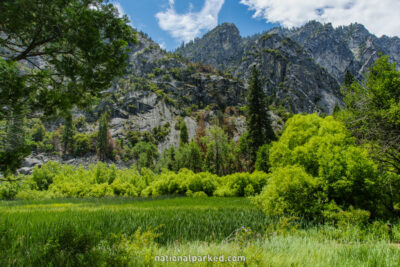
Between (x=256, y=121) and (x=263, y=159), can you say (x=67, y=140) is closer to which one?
(x=256, y=121)

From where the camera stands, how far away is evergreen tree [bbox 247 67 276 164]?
1299 inches

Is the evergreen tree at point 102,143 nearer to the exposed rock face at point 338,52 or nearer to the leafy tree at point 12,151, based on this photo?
the leafy tree at point 12,151

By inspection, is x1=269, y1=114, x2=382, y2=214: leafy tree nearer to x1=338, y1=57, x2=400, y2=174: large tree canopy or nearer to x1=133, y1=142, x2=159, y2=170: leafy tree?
x1=338, y1=57, x2=400, y2=174: large tree canopy

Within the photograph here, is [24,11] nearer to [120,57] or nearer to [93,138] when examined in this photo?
[120,57]

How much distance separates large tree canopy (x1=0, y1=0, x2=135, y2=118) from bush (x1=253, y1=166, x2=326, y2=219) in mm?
7531

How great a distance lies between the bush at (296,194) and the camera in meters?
8.00

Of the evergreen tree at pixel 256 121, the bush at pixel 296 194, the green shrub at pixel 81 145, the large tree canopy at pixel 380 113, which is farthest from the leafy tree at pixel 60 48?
the green shrub at pixel 81 145

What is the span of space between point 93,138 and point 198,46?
506 ft

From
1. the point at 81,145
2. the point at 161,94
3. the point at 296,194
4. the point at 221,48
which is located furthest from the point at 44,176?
the point at 221,48

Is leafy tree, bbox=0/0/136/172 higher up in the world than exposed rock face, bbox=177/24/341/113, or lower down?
lower down

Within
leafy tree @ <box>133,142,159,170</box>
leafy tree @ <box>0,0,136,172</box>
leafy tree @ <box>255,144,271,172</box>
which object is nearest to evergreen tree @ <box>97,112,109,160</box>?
leafy tree @ <box>133,142,159,170</box>

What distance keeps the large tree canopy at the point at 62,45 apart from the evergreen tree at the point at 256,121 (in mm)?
30743

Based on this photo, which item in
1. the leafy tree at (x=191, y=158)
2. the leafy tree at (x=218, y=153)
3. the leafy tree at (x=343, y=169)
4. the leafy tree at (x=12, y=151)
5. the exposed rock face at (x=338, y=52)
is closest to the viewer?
the leafy tree at (x=12, y=151)

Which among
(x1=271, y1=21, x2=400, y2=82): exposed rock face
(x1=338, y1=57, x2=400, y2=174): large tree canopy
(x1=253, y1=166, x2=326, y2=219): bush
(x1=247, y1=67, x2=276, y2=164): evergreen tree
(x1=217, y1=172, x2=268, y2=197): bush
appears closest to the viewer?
(x1=253, y1=166, x2=326, y2=219): bush
